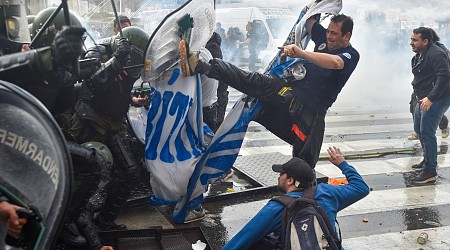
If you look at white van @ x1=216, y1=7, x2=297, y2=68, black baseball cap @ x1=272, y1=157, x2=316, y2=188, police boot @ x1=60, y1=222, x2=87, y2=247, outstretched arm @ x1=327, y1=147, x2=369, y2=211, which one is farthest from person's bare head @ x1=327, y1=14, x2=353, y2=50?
white van @ x1=216, y1=7, x2=297, y2=68

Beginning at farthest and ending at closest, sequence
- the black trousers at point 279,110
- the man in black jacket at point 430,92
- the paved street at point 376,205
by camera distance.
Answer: the man in black jacket at point 430,92 → the paved street at point 376,205 → the black trousers at point 279,110

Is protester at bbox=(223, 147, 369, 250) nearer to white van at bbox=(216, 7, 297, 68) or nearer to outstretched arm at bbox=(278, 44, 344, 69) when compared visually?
outstretched arm at bbox=(278, 44, 344, 69)

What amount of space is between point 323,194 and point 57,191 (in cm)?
164

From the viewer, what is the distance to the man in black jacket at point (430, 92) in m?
6.01

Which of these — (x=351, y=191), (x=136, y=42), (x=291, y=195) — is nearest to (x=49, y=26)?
(x=136, y=42)

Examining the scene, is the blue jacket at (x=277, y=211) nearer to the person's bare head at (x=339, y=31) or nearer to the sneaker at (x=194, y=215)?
the person's bare head at (x=339, y=31)

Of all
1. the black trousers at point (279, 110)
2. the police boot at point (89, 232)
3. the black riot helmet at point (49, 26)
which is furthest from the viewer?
the black trousers at point (279, 110)

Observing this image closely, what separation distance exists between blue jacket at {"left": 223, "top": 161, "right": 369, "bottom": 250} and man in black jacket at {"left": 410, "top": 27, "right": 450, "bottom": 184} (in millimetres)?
3217

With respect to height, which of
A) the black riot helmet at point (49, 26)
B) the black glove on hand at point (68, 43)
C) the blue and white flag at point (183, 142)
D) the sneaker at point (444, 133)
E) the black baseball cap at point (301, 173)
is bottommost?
the sneaker at point (444, 133)

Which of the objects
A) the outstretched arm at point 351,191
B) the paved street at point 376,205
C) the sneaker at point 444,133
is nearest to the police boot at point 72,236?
the paved street at point 376,205

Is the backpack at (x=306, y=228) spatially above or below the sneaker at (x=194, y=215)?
above

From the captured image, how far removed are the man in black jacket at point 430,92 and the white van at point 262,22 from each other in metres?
11.5

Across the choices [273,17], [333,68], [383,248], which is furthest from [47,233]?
[273,17]

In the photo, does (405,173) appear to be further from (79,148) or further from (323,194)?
(79,148)
